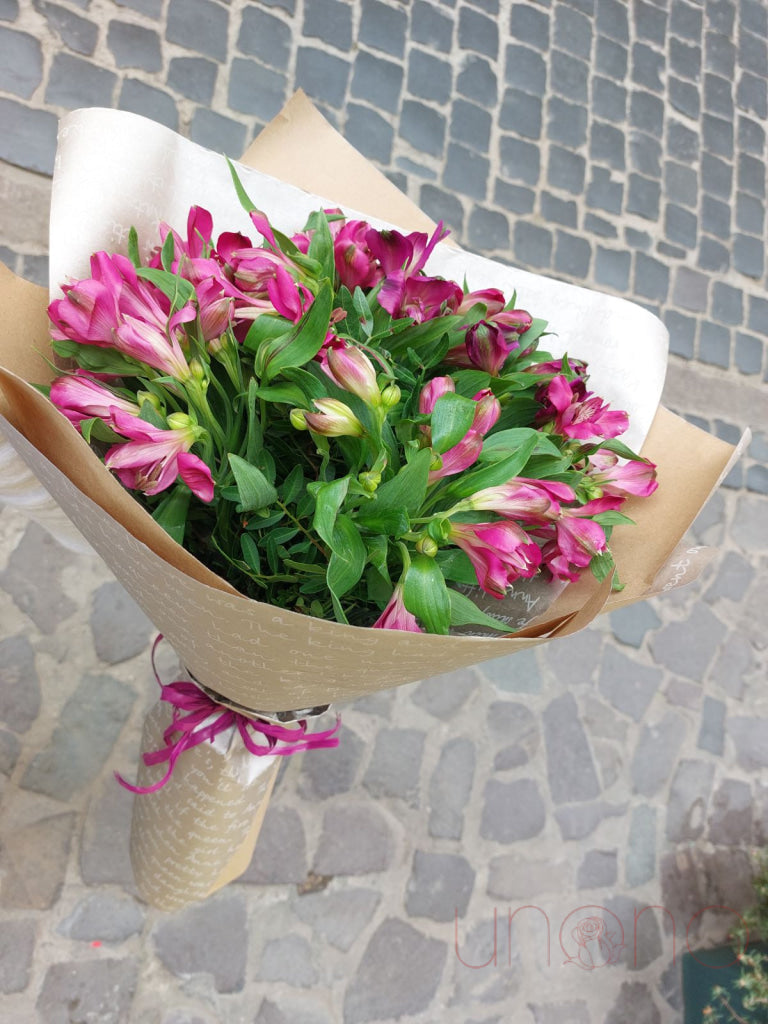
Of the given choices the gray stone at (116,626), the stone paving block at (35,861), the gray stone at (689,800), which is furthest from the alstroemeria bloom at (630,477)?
the gray stone at (689,800)

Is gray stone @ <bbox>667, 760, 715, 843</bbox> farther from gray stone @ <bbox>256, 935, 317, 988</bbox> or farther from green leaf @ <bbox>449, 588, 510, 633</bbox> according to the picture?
green leaf @ <bbox>449, 588, 510, 633</bbox>

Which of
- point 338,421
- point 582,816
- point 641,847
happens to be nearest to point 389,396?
point 338,421

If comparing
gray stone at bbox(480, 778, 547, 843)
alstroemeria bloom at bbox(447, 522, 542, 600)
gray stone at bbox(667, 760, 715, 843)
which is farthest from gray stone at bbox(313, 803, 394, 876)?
alstroemeria bloom at bbox(447, 522, 542, 600)

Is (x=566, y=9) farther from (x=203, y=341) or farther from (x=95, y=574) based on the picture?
(x=203, y=341)

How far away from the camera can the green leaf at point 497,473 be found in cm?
51

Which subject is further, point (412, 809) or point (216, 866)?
point (412, 809)

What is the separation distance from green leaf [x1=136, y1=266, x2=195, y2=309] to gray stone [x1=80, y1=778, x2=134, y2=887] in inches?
52.5

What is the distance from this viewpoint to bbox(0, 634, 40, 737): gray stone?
1.60m

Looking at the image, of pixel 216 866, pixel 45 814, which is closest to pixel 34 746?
pixel 45 814

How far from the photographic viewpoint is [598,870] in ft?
6.50

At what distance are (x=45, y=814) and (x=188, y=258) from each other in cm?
137

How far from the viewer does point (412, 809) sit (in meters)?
1.86

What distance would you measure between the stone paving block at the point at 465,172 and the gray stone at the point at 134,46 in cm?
81

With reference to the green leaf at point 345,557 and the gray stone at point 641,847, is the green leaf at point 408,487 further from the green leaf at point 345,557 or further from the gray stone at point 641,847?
the gray stone at point 641,847
